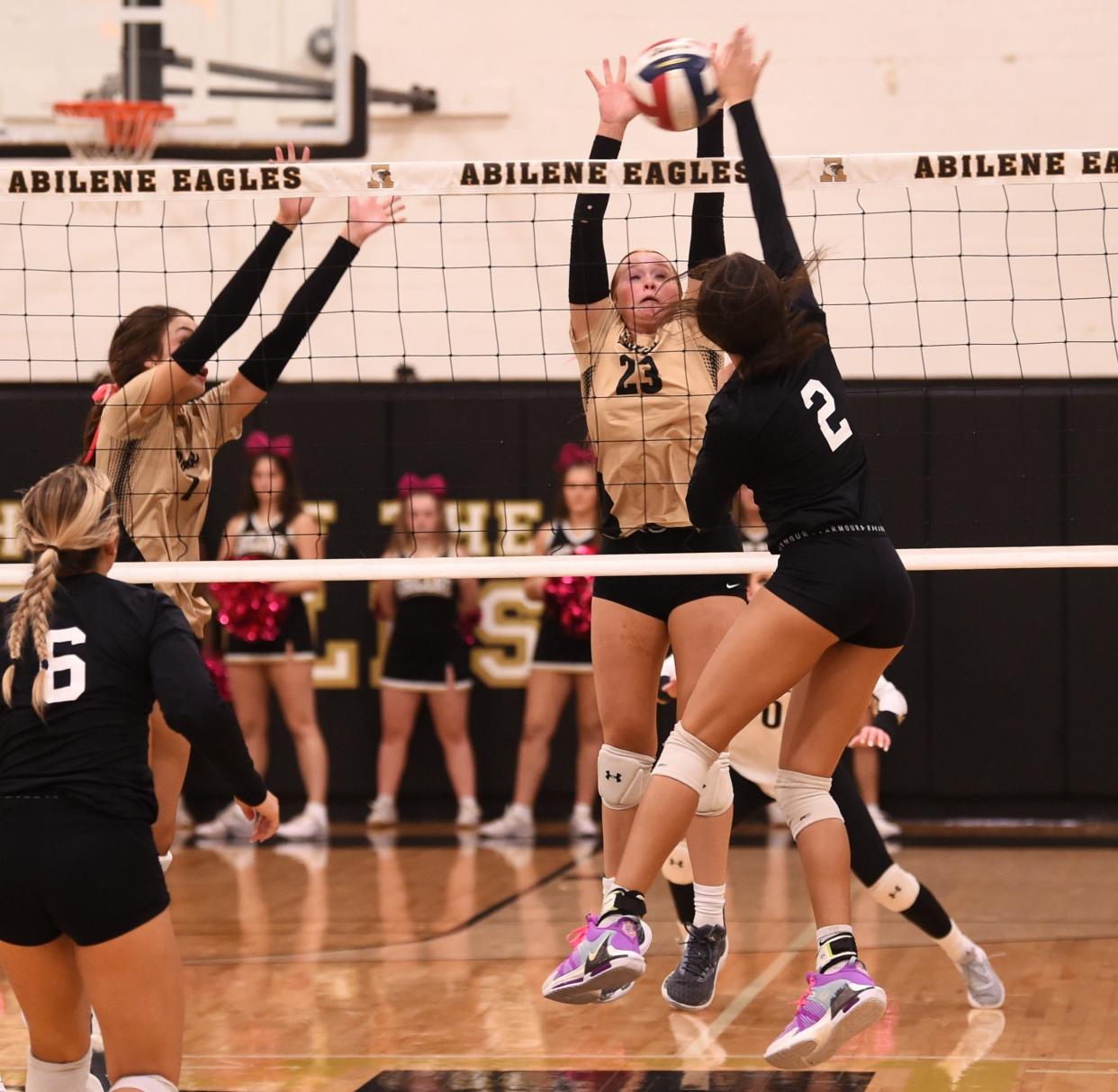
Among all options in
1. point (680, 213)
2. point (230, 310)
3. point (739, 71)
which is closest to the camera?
point (739, 71)

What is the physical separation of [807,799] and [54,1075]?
1.91 meters

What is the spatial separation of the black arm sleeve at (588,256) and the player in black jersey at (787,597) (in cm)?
75

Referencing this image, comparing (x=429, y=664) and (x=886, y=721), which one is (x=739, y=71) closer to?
(x=886, y=721)

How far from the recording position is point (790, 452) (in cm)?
417

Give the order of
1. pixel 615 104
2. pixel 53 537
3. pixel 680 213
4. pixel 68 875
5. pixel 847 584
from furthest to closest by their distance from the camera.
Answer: pixel 680 213 < pixel 615 104 < pixel 847 584 < pixel 53 537 < pixel 68 875

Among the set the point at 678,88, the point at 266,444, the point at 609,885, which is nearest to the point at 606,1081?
the point at 609,885

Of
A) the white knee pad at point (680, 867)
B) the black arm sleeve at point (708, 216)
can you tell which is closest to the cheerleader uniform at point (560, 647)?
the white knee pad at point (680, 867)

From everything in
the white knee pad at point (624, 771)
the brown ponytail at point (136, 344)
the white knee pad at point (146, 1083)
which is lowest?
the white knee pad at point (146, 1083)

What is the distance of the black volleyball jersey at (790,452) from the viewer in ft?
13.6

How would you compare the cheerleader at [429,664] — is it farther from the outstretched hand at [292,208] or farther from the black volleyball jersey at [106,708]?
the black volleyball jersey at [106,708]

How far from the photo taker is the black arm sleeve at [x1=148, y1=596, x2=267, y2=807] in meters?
3.57

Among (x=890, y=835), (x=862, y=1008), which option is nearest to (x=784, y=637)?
(x=862, y=1008)

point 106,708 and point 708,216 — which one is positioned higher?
point 708,216

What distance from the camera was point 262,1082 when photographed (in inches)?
201
